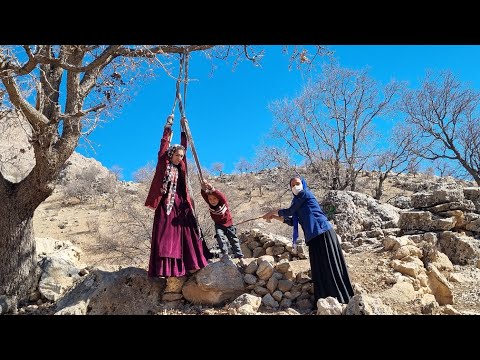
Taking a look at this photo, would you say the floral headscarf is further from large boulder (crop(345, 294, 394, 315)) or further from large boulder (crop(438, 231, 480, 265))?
large boulder (crop(438, 231, 480, 265))

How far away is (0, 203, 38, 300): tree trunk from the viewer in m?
5.94

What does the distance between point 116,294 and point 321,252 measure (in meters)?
2.60

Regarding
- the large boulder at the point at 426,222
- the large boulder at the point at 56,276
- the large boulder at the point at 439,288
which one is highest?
the large boulder at the point at 426,222

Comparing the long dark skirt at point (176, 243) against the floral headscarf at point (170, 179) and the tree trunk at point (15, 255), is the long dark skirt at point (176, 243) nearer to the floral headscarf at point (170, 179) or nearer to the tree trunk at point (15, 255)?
the floral headscarf at point (170, 179)

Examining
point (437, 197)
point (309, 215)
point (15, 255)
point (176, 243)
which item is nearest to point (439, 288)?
point (309, 215)

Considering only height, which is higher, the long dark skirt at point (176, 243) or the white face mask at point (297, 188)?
the white face mask at point (297, 188)

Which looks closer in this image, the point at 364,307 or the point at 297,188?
the point at 364,307

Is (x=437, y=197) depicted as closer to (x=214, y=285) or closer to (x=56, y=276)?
(x=214, y=285)

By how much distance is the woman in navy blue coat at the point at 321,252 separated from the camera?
512 centimetres

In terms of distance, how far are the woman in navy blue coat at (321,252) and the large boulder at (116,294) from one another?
196 cm

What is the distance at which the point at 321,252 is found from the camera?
522 cm

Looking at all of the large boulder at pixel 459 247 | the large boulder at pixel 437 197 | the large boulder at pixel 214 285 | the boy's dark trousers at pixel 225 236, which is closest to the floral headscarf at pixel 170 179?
the boy's dark trousers at pixel 225 236
